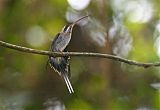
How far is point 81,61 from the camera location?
9.48 ft

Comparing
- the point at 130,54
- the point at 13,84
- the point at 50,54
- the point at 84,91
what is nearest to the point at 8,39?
the point at 13,84

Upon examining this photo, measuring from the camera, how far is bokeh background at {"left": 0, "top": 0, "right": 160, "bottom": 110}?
271cm

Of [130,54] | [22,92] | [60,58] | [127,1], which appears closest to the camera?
[60,58]

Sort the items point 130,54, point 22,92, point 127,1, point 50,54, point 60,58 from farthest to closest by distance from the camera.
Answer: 1. point 127,1
2. point 130,54
3. point 22,92
4. point 60,58
5. point 50,54

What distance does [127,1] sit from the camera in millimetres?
3316

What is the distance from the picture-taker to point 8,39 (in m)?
2.71

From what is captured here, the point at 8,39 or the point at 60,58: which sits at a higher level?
the point at 60,58

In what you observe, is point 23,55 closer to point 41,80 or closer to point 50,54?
point 41,80

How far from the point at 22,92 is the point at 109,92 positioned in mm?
518

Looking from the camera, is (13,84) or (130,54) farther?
(130,54)

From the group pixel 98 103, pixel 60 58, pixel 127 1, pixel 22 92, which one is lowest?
pixel 98 103

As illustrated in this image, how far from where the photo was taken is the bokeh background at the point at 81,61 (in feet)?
8.91

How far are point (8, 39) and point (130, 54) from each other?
821 millimetres

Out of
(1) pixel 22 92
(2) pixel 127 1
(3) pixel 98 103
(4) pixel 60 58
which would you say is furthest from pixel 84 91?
(4) pixel 60 58
